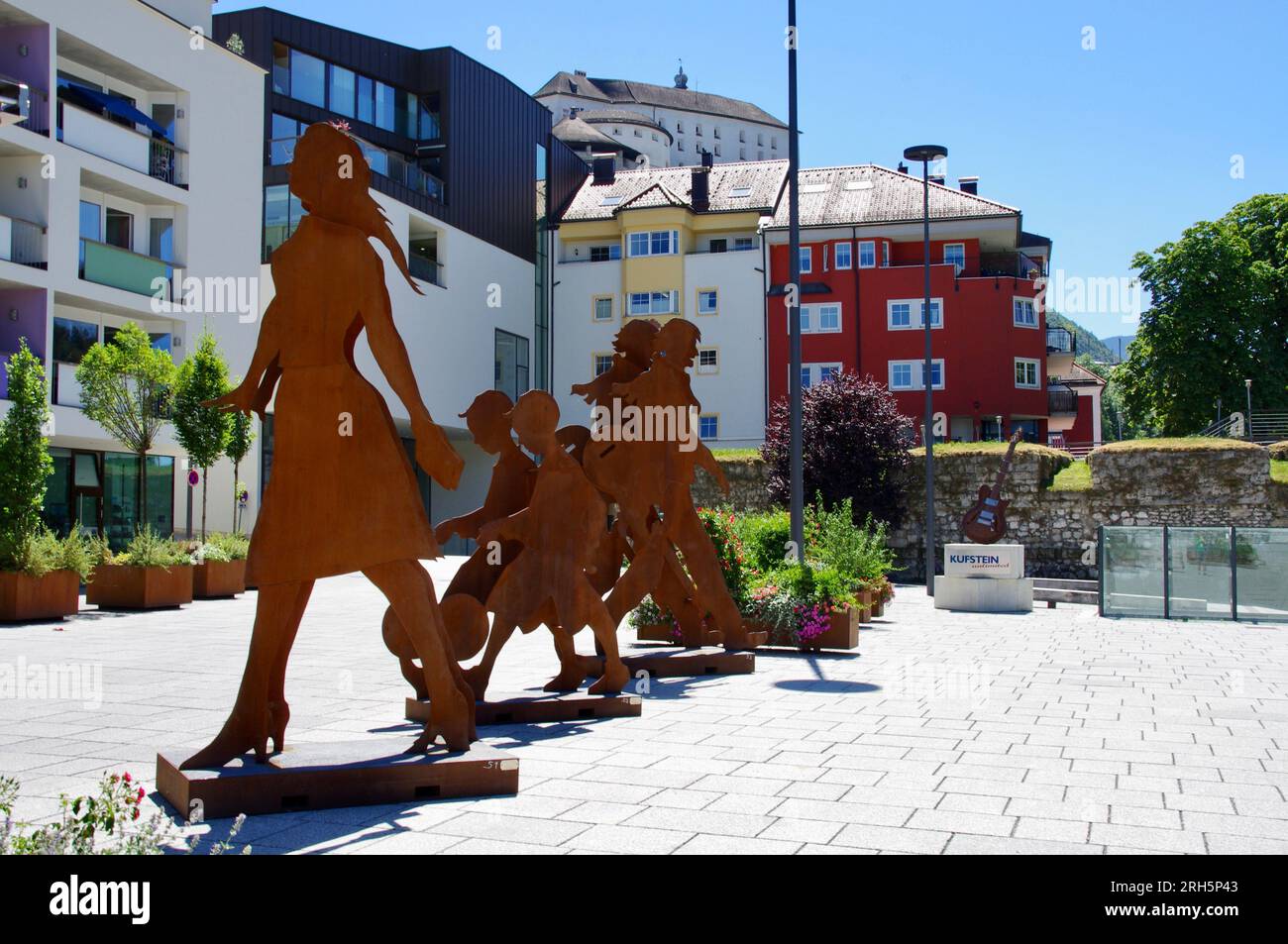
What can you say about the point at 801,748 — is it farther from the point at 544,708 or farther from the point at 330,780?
the point at 330,780

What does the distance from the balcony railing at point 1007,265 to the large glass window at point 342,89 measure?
2488cm

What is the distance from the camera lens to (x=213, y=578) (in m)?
22.4

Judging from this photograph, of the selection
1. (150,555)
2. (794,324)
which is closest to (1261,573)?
(794,324)

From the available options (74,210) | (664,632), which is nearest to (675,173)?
(74,210)

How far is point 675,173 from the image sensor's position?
54.9 m

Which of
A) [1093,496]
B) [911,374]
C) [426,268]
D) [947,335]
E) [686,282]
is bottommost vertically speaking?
[1093,496]

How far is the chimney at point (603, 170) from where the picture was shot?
2175 inches

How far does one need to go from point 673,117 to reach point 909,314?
3117 inches

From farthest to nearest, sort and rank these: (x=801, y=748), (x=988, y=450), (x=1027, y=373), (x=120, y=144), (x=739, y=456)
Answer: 1. (x=1027, y=373)
2. (x=739, y=456)
3. (x=988, y=450)
4. (x=120, y=144)
5. (x=801, y=748)

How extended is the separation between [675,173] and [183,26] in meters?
27.2

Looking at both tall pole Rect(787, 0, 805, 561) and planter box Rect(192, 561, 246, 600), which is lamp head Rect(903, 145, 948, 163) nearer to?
tall pole Rect(787, 0, 805, 561)

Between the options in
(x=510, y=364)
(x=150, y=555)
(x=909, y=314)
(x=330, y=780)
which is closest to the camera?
(x=330, y=780)

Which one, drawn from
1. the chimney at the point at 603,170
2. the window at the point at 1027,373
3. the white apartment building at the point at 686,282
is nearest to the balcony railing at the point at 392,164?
the white apartment building at the point at 686,282

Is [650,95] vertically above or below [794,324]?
above
